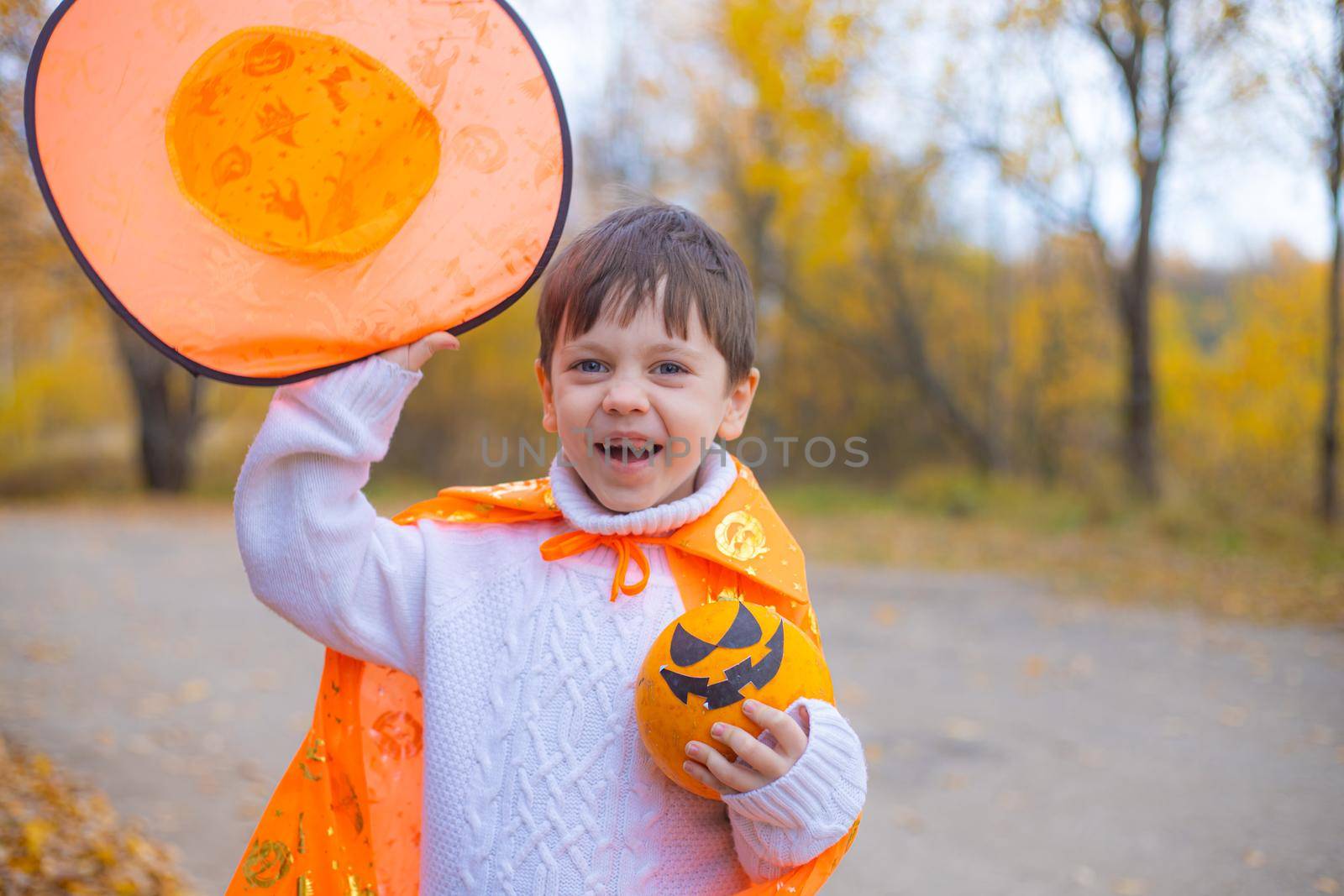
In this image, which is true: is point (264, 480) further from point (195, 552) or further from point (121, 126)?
point (195, 552)

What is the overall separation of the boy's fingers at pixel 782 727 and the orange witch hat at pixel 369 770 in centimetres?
34

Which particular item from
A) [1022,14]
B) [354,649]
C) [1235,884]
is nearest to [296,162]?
[354,649]

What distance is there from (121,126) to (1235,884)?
A: 15.6 feet

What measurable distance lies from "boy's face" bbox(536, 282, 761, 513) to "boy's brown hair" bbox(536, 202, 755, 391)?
0.07 feet

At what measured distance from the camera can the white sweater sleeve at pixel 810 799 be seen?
5.44 feet

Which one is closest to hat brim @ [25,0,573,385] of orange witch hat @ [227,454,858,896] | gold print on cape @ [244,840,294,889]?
orange witch hat @ [227,454,858,896]

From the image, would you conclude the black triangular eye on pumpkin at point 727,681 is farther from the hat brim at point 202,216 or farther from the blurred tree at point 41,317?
the blurred tree at point 41,317

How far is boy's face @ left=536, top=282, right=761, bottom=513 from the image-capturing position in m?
1.85

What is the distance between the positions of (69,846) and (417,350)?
349 cm

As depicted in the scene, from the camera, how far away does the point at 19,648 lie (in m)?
7.77

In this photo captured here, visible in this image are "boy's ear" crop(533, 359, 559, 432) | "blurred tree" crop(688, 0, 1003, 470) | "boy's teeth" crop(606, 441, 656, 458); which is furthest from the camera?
"blurred tree" crop(688, 0, 1003, 470)

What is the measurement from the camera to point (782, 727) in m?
1.68

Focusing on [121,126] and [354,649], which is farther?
[354,649]

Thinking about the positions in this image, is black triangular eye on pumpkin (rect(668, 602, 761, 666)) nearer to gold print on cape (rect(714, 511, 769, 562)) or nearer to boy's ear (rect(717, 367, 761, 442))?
gold print on cape (rect(714, 511, 769, 562))
